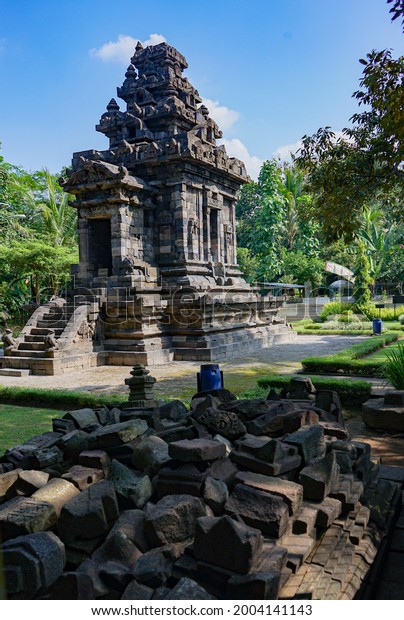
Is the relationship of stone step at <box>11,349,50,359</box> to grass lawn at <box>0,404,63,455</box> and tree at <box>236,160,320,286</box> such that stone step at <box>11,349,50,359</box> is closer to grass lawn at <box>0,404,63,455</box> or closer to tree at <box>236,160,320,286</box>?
grass lawn at <box>0,404,63,455</box>

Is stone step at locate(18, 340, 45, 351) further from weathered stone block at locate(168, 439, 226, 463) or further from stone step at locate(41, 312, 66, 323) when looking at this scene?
weathered stone block at locate(168, 439, 226, 463)

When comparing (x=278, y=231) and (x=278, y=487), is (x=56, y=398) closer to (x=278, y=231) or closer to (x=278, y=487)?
(x=278, y=487)

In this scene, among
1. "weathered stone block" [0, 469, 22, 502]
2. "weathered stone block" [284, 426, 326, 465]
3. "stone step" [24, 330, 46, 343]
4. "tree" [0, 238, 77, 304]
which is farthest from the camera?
"tree" [0, 238, 77, 304]

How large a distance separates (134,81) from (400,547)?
20.2 m

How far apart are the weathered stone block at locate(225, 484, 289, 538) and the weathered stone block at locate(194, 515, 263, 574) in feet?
0.99

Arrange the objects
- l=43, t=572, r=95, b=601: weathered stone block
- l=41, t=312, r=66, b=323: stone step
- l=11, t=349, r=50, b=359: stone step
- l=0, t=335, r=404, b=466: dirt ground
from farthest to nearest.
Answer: l=41, t=312, r=66, b=323: stone step < l=11, t=349, r=50, b=359: stone step < l=0, t=335, r=404, b=466: dirt ground < l=43, t=572, r=95, b=601: weathered stone block

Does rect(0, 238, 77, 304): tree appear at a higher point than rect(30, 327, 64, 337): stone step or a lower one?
higher

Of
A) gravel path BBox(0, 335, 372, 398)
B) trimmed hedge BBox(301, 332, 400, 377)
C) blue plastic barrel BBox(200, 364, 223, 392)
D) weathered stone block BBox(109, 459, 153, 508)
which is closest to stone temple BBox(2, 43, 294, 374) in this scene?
gravel path BBox(0, 335, 372, 398)

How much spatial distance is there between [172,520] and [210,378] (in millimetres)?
4574

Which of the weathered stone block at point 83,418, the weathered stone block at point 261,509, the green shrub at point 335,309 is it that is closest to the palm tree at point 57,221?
the green shrub at point 335,309

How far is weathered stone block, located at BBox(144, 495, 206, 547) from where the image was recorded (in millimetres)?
2893

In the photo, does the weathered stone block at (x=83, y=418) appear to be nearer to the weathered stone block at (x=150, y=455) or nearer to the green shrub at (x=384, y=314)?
the weathered stone block at (x=150, y=455)

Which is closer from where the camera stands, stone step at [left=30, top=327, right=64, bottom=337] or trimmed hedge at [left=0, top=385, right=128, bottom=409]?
trimmed hedge at [left=0, top=385, right=128, bottom=409]

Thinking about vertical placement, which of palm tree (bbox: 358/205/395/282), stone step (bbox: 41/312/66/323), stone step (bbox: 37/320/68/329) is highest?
palm tree (bbox: 358/205/395/282)
